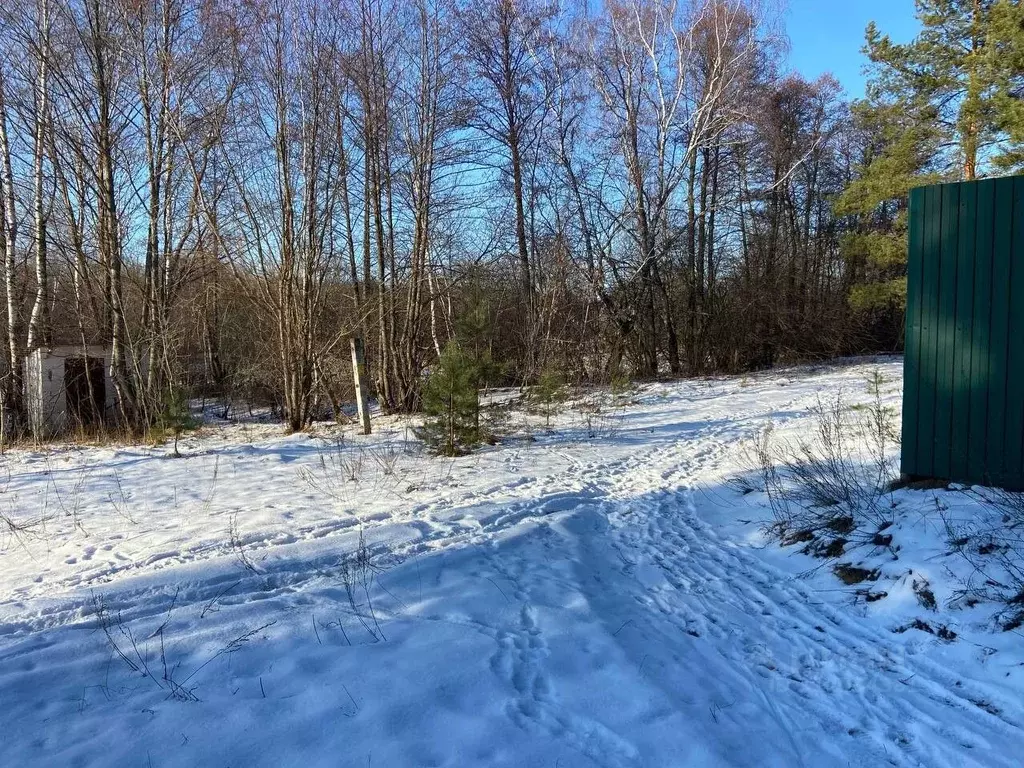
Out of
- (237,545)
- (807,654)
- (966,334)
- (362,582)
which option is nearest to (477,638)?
(362,582)

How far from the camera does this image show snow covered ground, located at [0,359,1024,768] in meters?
2.58

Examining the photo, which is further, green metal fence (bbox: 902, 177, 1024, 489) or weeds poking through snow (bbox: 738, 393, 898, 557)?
weeds poking through snow (bbox: 738, 393, 898, 557)

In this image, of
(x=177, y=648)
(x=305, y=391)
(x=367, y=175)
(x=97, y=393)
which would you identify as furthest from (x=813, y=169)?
(x=177, y=648)

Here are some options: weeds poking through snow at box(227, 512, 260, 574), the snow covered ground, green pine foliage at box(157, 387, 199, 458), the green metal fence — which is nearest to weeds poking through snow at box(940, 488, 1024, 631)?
the snow covered ground

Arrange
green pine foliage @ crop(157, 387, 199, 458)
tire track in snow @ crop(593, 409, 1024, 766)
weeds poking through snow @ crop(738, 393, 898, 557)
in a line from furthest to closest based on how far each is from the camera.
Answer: green pine foliage @ crop(157, 387, 199, 458), weeds poking through snow @ crop(738, 393, 898, 557), tire track in snow @ crop(593, 409, 1024, 766)

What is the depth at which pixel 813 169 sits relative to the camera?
29484 millimetres

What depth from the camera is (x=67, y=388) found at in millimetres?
13438

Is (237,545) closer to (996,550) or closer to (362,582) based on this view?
(362,582)

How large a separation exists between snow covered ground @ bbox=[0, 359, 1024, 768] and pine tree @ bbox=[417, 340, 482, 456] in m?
1.99

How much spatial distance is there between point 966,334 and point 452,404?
5.69 m

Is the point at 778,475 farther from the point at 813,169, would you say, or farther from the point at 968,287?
the point at 813,169

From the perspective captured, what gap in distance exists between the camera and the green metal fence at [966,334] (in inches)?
178

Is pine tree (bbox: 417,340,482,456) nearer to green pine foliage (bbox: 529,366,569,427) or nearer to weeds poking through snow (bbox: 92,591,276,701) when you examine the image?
green pine foliage (bbox: 529,366,569,427)

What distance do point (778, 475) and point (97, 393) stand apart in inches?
574
